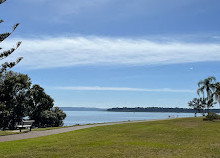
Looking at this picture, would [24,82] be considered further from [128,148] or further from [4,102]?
[128,148]

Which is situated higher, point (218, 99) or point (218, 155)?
point (218, 99)

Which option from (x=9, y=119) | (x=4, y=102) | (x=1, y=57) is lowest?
(x=9, y=119)

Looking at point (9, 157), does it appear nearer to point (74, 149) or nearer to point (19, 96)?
point (74, 149)

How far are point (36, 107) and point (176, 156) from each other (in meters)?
43.9

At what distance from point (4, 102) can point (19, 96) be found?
3601 millimetres

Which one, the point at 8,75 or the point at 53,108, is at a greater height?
the point at 8,75

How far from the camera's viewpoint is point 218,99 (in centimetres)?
4841

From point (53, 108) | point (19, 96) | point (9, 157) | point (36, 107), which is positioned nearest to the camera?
point (9, 157)

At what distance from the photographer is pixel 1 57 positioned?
17.1 metres

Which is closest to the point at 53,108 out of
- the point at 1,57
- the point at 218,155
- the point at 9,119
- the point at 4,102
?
the point at 9,119

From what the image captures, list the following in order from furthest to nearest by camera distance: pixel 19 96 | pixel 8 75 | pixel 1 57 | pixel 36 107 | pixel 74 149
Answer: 1. pixel 36 107
2. pixel 19 96
3. pixel 8 75
4. pixel 1 57
5. pixel 74 149

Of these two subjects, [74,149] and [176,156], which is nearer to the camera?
[176,156]

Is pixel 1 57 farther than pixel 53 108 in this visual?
No

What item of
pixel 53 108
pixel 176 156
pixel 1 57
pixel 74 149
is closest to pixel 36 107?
pixel 53 108
